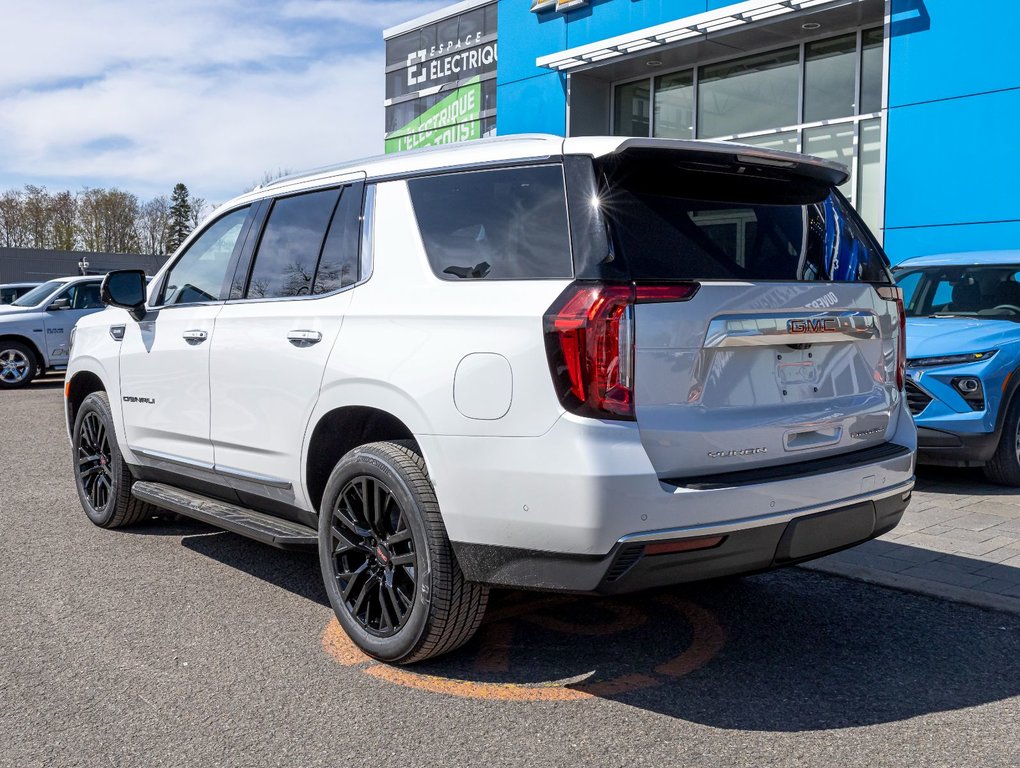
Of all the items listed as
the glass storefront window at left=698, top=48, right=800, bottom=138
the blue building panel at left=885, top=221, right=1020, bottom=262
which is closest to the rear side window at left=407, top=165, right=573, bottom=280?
the blue building panel at left=885, top=221, right=1020, bottom=262

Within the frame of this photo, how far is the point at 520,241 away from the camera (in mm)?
3477

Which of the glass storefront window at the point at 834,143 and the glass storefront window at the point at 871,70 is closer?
the glass storefront window at the point at 871,70

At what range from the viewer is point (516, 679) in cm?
367

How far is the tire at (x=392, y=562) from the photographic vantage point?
11.5ft

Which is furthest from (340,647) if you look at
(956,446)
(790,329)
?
(956,446)

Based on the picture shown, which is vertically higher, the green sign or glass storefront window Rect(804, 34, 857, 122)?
the green sign

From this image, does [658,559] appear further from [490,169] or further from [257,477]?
[257,477]

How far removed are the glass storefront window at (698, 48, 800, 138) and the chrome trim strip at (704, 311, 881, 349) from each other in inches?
521

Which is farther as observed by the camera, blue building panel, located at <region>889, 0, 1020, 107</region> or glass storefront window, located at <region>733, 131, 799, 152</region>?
glass storefront window, located at <region>733, 131, 799, 152</region>

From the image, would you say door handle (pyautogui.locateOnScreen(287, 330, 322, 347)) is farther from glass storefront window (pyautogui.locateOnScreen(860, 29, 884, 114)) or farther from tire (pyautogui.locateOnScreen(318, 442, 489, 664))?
glass storefront window (pyautogui.locateOnScreen(860, 29, 884, 114))

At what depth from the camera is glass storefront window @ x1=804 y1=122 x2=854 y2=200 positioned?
1517 centimetres

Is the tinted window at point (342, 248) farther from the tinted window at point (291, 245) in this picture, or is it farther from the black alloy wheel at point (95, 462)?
the black alloy wheel at point (95, 462)

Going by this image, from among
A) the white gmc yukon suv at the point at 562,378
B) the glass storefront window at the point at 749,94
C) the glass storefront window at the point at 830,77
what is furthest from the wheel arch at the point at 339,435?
the glass storefront window at the point at 749,94

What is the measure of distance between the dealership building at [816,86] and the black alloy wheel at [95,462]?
10915 mm
